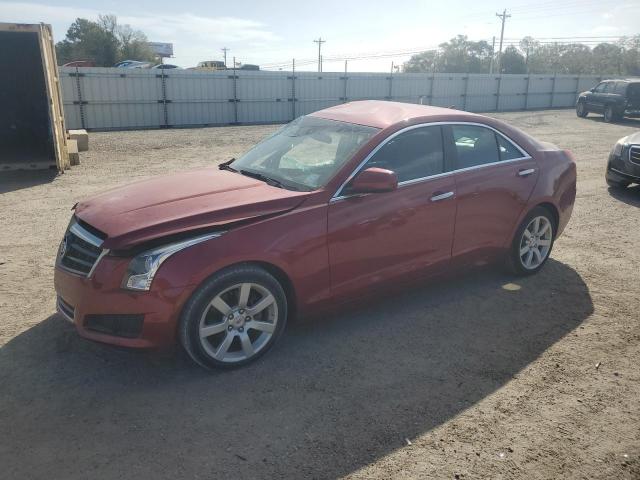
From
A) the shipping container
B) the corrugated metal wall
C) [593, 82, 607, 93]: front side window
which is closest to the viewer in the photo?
the shipping container

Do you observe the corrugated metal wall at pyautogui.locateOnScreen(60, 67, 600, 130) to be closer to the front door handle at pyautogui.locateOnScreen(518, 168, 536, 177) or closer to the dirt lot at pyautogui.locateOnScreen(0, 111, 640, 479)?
the dirt lot at pyautogui.locateOnScreen(0, 111, 640, 479)

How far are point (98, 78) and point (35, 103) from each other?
6.81m

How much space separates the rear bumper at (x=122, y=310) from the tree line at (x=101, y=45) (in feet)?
164

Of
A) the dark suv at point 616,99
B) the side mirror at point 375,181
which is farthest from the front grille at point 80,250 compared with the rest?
the dark suv at point 616,99

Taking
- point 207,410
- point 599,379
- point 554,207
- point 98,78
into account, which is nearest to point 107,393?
point 207,410

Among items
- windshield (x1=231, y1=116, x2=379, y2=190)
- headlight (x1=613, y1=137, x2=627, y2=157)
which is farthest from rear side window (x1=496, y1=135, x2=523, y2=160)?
headlight (x1=613, y1=137, x2=627, y2=157)

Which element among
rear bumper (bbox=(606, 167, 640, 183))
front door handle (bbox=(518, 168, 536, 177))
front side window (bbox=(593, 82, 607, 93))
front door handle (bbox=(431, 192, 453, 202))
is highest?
front side window (bbox=(593, 82, 607, 93))

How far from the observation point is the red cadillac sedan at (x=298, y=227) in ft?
11.0

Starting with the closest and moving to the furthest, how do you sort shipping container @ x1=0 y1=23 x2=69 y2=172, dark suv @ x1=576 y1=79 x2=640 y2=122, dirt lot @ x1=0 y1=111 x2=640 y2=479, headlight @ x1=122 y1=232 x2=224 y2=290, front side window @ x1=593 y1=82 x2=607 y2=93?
dirt lot @ x1=0 y1=111 x2=640 y2=479, headlight @ x1=122 y1=232 x2=224 y2=290, shipping container @ x1=0 y1=23 x2=69 y2=172, dark suv @ x1=576 y1=79 x2=640 y2=122, front side window @ x1=593 y1=82 x2=607 y2=93

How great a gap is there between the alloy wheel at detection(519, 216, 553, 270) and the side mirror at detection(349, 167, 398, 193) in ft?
6.56

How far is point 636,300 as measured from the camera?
4.93 m

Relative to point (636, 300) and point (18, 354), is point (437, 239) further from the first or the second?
point (18, 354)

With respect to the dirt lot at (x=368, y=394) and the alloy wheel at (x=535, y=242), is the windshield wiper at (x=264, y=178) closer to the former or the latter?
the dirt lot at (x=368, y=394)

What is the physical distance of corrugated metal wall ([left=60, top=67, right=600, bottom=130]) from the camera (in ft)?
61.7
